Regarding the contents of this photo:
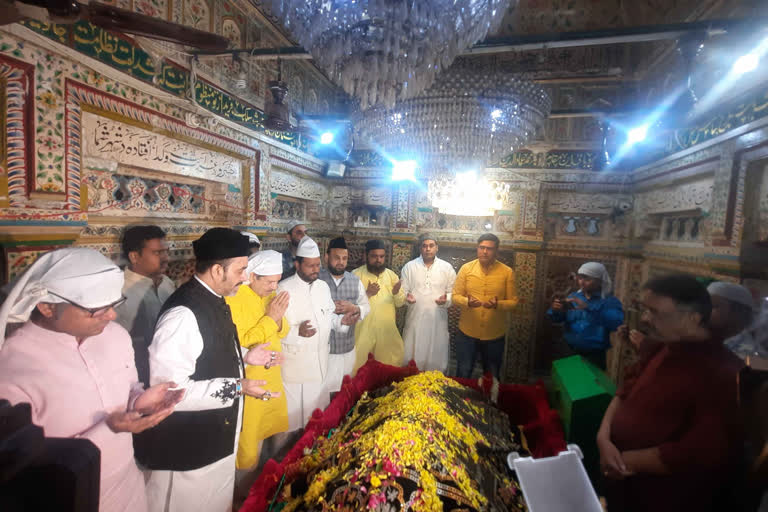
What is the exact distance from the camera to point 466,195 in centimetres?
365

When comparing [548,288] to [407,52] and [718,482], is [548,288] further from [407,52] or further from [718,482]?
[407,52]

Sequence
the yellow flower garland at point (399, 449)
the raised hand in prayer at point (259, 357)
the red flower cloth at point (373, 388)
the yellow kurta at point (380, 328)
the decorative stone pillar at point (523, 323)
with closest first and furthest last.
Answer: the yellow flower garland at point (399, 449)
the red flower cloth at point (373, 388)
the raised hand in prayer at point (259, 357)
the yellow kurta at point (380, 328)
the decorative stone pillar at point (523, 323)

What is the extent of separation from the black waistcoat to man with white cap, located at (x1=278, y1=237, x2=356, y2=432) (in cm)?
97

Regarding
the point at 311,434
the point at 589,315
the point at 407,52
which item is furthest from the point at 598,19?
the point at 311,434

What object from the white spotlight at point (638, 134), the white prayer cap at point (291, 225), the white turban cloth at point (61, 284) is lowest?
the white turban cloth at point (61, 284)

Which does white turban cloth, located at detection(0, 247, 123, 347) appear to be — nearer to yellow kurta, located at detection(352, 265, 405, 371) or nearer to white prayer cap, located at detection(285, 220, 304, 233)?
yellow kurta, located at detection(352, 265, 405, 371)

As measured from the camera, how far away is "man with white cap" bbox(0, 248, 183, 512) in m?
1.02

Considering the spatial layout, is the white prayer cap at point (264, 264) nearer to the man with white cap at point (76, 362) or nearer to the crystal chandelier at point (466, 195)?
the man with white cap at point (76, 362)

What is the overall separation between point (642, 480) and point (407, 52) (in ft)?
7.03

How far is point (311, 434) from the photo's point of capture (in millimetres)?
1906

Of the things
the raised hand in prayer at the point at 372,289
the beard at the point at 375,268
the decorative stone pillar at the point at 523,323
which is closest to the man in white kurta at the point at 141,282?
the raised hand in prayer at the point at 372,289

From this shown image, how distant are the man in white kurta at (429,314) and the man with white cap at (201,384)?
2.62 metres

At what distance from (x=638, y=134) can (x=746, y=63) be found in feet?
2.51

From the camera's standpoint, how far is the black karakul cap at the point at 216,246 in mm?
1589
